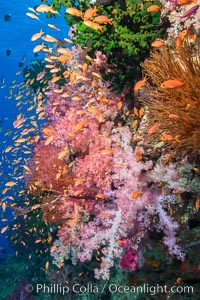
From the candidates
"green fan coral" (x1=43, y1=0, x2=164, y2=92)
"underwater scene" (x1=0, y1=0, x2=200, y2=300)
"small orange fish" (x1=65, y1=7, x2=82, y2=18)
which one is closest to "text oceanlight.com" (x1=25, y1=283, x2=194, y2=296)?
"underwater scene" (x1=0, y1=0, x2=200, y2=300)

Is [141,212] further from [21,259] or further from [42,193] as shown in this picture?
[21,259]

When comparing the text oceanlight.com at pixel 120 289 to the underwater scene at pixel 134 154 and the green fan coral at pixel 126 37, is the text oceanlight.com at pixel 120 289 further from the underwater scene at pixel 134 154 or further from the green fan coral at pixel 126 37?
the green fan coral at pixel 126 37

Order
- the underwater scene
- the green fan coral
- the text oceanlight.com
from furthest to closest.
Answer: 1. the green fan coral
2. the text oceanlight.com
3. the underwater scene

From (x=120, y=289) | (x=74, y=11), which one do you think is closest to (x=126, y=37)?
(x=74, y=11)

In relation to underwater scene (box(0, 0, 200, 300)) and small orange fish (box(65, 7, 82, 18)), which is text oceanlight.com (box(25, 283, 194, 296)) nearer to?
underwater scene (box(0, 0, 200, 300))

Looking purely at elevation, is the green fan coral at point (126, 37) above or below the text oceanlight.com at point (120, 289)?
above

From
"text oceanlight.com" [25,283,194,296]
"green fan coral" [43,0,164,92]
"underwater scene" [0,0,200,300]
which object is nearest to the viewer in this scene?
"underwater scene" [0,0,200,300]

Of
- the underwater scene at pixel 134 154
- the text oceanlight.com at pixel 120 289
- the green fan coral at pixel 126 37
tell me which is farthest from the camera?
the green fan coral at pixel 126 37

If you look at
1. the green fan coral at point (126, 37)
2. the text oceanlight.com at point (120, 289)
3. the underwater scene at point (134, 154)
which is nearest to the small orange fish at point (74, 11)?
the underwater scene at point (134, 154)

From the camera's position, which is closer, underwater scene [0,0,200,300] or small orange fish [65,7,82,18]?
underwater scene [0,0,200,300]

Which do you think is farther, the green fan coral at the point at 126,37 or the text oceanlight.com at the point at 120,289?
the green fan coral at the point at 126,37

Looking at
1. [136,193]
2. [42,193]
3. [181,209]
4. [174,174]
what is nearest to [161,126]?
[174,174]

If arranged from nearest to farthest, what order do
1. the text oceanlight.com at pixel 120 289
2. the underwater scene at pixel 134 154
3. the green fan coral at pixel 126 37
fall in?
the underwater scene at pixel 134 154
the text oceanlight.com at pixel 120 289
the green fan coral at pixel 126 37

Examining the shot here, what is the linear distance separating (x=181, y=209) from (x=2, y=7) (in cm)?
3796
